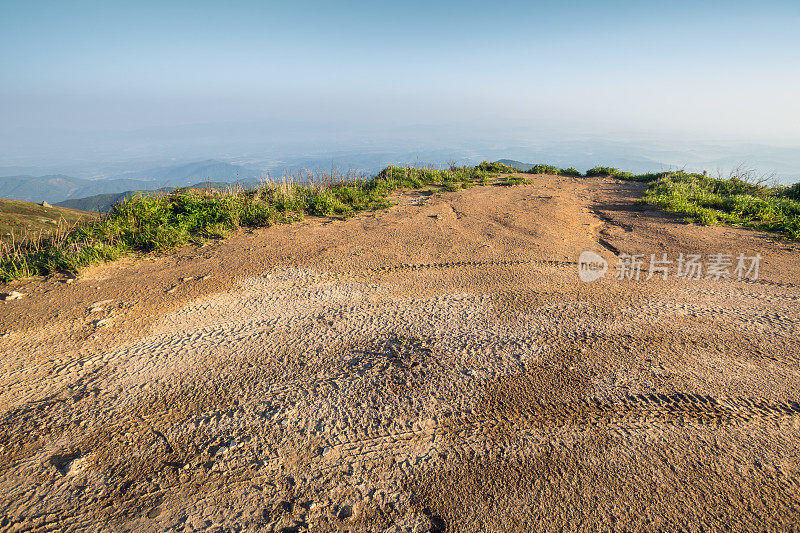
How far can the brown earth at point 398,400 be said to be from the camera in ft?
6.45

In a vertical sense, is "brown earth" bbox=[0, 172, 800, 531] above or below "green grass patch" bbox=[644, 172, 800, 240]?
below

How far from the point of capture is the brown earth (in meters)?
1.96

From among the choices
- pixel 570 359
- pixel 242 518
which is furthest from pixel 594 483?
pixel 242 518

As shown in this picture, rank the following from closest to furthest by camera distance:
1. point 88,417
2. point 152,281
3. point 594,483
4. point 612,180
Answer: point 594,483 → point 88,417 → point 152,281 → point 612,180

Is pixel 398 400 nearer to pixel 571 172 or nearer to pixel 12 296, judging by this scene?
pixel 12 296

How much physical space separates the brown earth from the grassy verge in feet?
1.55

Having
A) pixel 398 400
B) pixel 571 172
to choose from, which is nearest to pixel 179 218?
pixel 398 400

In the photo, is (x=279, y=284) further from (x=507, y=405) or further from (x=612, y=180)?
(x=612, y=180)

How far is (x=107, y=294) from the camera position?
4.15m

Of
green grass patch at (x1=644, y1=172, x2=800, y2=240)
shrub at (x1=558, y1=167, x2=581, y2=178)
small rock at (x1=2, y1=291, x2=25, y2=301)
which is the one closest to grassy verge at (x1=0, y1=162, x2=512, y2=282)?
small rock at (x1=2, y1=291, x2=25, y2=301)

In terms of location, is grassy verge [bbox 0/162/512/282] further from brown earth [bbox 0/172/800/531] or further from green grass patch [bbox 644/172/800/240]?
green grass patch [bbox 644/172/800/240]

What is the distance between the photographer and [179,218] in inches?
238

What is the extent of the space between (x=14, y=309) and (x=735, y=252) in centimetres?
871

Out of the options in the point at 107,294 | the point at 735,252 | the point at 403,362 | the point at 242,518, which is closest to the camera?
the point at 242,518
